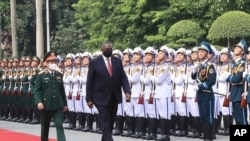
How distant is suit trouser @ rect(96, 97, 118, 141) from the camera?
1320 centimetres

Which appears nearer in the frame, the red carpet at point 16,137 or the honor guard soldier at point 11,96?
the red carpet at point 16,137

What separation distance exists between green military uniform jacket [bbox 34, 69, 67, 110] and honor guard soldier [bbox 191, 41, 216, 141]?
2.54m

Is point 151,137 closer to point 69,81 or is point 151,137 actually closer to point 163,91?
point 163,91

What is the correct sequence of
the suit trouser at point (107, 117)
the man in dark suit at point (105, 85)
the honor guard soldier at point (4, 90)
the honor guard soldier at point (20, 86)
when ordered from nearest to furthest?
the suit trouser at point (107, 117) → the man in dark suit at point (105, 85) → the honor guard soldier at point (20, 86) → the honor guard soldier at point (4, 90)

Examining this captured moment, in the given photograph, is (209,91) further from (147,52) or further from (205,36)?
(205,36)

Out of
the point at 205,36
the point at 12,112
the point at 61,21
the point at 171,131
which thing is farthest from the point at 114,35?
the point at 171,131

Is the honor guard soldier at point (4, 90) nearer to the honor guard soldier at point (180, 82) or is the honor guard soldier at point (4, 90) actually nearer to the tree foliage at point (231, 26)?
the tree foliage at point (231, 26)

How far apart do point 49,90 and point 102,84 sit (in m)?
1.14

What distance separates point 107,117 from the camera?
13383 mm

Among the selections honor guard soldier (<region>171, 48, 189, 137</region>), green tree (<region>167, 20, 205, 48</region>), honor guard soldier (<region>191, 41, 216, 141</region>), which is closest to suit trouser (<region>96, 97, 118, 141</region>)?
honor guard soldier (<region>191, 41, 216, 141</region>)

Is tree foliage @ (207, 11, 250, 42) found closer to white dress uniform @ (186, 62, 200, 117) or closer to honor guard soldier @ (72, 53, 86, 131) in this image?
honor guard soldier @ (72, 53, 86, 131)

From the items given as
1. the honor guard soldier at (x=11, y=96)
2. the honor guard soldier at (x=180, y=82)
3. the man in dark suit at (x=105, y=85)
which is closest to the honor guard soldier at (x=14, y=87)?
the honor guard soldier at (x=11, y=96)

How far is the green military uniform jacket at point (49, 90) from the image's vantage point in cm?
1401

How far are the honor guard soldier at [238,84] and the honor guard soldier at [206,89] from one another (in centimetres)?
38
